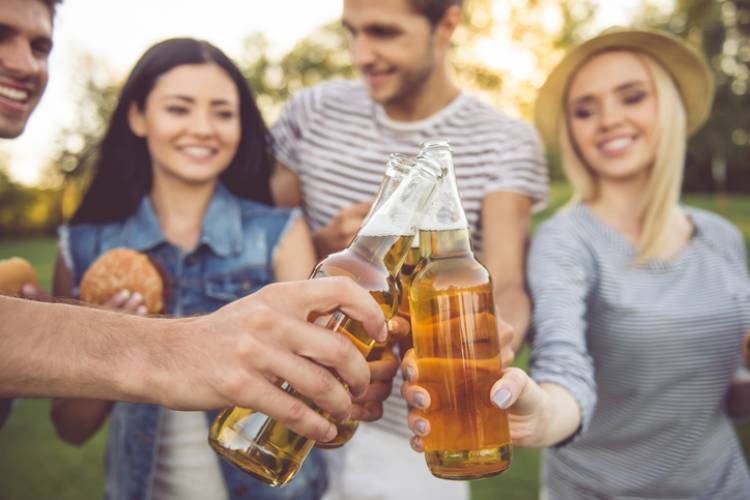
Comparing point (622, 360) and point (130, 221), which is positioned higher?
point (130, 221)

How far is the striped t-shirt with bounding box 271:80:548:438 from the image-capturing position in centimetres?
270

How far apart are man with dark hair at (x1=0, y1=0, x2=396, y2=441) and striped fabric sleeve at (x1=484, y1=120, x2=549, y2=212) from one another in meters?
1.62

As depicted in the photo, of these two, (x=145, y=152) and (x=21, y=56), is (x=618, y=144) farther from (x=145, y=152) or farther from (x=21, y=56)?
(x=21, y=56)

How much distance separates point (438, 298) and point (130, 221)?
5.37 ft

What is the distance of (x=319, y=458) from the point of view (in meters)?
2.43

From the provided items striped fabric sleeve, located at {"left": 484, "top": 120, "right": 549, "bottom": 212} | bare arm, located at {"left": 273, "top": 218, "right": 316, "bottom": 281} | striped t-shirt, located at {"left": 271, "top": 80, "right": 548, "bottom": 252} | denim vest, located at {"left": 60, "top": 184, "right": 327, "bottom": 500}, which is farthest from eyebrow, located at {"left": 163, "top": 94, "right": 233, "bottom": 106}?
striped fabric sleeve, located at {"left": 484, "top": 120, "right": 549, "bottom": 212}

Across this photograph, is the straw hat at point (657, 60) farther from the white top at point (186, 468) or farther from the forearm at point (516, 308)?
the white top at point (186, 468)

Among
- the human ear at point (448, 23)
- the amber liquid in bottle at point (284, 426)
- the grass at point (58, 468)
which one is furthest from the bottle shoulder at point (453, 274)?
the grass at point (58, 468)

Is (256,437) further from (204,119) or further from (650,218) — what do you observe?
(650,218)

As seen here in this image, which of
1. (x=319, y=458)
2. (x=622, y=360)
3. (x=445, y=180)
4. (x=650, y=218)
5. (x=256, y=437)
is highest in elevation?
(x=445, y=180)

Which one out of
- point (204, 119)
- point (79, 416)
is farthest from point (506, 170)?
point (79, 416)

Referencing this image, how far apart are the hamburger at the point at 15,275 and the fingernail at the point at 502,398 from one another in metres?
1.43

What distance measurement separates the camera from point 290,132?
312cm

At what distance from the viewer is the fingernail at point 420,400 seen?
1.30m
